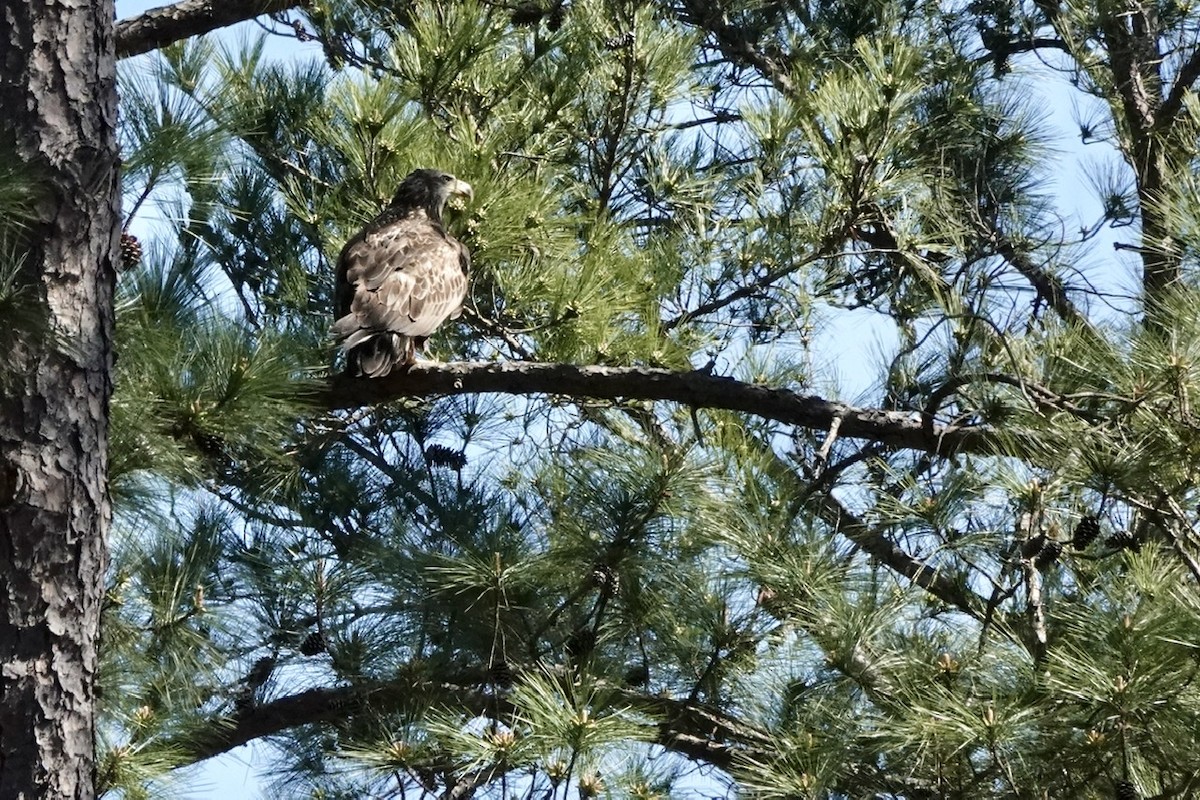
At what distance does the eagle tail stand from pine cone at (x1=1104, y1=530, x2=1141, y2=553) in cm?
165

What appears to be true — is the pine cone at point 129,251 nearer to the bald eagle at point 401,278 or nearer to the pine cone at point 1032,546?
the bald eagle at point 401,278

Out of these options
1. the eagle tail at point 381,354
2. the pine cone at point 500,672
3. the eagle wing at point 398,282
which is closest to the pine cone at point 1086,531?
the pine cone at point 500,672

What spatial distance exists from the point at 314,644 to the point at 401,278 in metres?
1.00

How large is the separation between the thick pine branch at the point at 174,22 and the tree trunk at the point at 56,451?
767mm

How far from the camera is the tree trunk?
8.61ft

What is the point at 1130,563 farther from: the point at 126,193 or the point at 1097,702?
the point at 126,193

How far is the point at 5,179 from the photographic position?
2.14 metres

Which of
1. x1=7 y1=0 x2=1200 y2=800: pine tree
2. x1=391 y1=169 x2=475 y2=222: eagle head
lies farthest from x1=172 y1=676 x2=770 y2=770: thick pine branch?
x1=391 y1=169 x2=475 y2=222: eagle head

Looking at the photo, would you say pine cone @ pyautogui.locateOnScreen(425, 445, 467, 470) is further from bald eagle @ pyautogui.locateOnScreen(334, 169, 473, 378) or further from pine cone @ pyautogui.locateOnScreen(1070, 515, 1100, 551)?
pine cone @ pyautogui.locateOnScreen(1070, 515, 1100, 551)

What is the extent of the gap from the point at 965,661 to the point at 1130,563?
15.4 inches

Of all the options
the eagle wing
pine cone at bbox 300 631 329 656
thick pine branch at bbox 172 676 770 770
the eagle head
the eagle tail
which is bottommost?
thick pine branch at bbox 172 676 770 770

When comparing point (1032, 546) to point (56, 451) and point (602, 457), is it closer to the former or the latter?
point (602, 457)

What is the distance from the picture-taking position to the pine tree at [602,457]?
9.14 ft

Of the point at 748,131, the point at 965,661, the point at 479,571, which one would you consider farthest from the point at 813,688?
the point at 748,131
